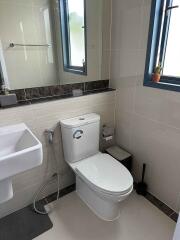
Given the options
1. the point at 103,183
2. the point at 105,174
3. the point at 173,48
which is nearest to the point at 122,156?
the point at 105,174

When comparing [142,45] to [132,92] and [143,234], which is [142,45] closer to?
[132,92]

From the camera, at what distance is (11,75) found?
1396 mm

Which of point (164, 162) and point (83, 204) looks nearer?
point (164, 162)

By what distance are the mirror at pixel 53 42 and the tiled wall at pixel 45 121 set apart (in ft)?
0.72

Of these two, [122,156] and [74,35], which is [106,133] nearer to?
[122,156]

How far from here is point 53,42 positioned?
61.4 inches

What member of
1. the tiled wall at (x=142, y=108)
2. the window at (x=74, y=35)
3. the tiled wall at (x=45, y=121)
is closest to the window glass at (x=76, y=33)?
the window at (x=74, y=35)

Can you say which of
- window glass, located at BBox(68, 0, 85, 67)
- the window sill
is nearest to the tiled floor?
the window sill

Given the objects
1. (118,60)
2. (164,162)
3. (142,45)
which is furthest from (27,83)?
(164,162)

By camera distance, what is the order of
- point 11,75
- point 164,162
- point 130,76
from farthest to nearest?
point 130,76, point 164,162, point 11,75

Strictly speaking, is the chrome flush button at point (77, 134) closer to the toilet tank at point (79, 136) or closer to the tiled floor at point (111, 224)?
the toilet tank at point (79, 136)

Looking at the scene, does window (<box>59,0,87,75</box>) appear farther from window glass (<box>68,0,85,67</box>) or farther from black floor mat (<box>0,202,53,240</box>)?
black floor mat (<box>0,202,53,240</box>)

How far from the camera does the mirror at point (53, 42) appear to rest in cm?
135

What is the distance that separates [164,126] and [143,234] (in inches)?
35.2
